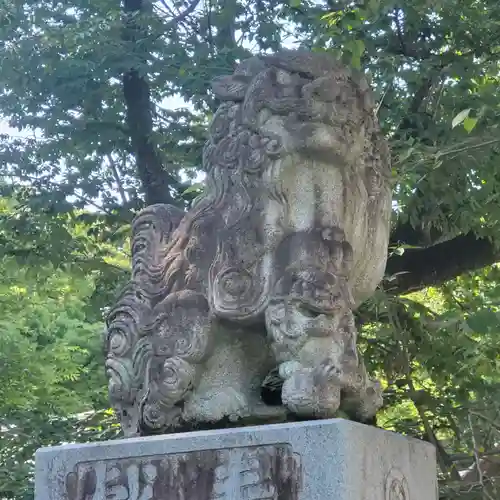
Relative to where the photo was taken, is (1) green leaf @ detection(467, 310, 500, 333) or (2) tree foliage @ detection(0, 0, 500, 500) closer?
(1) green leaf @ detection(467, 310, 500, 333)

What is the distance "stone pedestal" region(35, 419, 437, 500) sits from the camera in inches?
109

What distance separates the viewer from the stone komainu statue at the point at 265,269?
309cm

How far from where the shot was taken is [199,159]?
19.7 ft

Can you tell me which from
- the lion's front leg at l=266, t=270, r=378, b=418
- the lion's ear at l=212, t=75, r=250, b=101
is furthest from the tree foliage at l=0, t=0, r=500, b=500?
the lion's front leg at l=266, t=270, r=378, b=418

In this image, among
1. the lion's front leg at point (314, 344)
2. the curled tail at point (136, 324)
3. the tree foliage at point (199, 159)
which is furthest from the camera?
the tree foliage at point (199, 159)

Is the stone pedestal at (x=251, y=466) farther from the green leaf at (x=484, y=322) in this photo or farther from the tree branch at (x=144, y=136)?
the tree branch at (x=144, y=136)

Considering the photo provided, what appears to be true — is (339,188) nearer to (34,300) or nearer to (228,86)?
(228,86)

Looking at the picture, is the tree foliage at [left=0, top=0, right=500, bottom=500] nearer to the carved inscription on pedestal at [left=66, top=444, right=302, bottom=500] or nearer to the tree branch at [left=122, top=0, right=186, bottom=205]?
the tree branch at [left=122, top=0, right=186, bottom=205]

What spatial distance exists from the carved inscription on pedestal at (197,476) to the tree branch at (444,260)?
3.63 meters

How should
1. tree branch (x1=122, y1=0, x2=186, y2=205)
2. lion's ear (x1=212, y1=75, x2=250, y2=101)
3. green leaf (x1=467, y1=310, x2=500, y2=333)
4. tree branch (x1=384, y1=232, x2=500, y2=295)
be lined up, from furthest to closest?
1. tree branch (x1=384, y1=232, x2=500, y2=295)
2. tree branch (x1=122, y1=0, x2=186, y2=205)
3. green leaf (x1=467, y1=310, x2=500, y2=333)
4. lion's ear (x1=212, y1=75, x2=250, y2=101)

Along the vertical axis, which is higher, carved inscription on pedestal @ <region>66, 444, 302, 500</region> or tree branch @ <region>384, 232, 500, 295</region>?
tree branch @ <region>384, 232, 500, 295</region>

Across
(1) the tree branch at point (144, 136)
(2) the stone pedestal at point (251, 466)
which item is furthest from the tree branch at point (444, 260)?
(2) the stone pedestal at point (251, 466)

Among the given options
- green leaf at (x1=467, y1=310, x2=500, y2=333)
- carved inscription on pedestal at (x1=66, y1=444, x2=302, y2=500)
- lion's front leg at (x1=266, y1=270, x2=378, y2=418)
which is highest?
green leaf at (x1=467, y1=310, x2=500, y2=333)

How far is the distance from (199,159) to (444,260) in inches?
74.3
